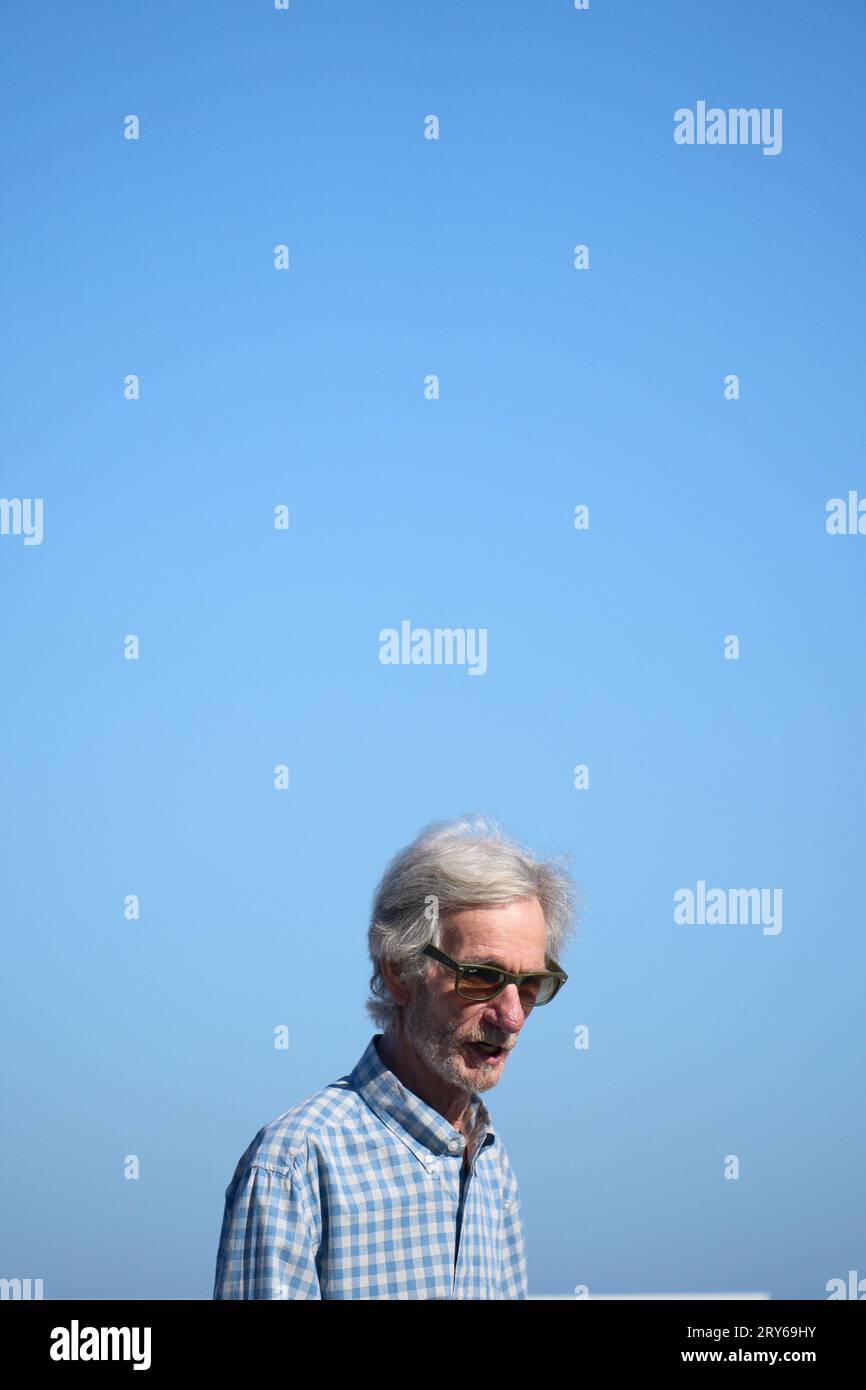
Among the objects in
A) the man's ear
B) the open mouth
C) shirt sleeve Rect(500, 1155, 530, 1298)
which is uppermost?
the man's ear

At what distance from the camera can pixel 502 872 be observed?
3258mm

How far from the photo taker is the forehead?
322 centimetres

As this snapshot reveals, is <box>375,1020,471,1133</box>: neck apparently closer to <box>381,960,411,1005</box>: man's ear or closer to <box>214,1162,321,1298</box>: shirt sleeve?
<box>381,960,411,1005</box>: man's ear

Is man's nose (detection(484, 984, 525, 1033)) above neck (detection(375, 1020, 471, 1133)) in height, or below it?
above

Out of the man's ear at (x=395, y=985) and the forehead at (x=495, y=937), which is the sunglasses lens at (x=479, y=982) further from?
the man's ear at (x=395, y=985)

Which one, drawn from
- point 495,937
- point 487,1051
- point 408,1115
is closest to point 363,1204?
point 408,1115

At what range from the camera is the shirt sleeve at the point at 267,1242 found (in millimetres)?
2885

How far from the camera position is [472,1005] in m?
3.19

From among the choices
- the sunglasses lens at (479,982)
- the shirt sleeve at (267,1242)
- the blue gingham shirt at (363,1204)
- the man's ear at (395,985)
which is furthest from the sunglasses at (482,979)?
the shirt sleeve at (267,1242)

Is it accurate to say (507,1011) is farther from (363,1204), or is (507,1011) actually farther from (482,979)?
(363,1204)

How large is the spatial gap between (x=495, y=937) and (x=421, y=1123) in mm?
370

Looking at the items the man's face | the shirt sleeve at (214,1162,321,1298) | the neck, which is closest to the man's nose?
the man's face
